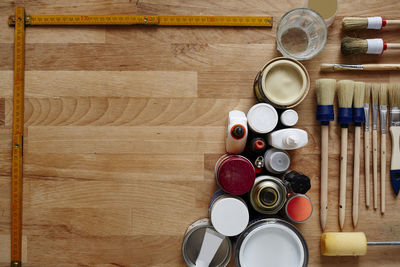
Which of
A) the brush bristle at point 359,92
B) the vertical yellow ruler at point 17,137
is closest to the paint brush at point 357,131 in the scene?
the brush bristle at point 359,92

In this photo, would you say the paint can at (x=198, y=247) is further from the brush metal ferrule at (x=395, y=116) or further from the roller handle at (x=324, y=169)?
the brush metal ferrule at (x=395, y=116)

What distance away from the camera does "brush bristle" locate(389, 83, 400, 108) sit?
1.26m

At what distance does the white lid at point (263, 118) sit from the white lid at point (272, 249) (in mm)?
376

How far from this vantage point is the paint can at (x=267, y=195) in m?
1.14

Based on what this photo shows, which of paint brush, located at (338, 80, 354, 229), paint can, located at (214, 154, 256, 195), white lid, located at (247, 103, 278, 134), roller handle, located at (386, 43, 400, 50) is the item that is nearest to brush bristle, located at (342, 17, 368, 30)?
roller handle, located at (386, 43, 400, 50)

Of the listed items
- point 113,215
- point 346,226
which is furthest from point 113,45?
point 346,226

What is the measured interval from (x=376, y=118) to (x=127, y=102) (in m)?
1.01

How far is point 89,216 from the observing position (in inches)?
51.8

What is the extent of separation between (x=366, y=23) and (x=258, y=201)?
82 centimetres

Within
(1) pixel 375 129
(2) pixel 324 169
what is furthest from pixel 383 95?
(2) pixel 324 169

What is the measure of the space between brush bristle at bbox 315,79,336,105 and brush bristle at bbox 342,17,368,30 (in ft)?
0.75

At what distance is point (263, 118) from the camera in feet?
3.84

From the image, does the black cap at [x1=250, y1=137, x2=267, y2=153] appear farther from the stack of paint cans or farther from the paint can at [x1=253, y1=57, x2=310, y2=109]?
the paint can at [x1=253, y1=57, x2=310, y2=109]

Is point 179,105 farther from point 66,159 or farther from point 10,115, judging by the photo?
point 10,115
